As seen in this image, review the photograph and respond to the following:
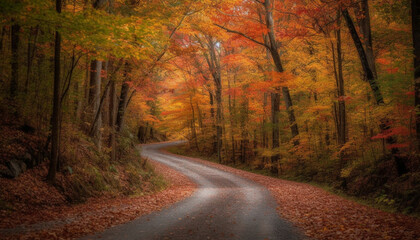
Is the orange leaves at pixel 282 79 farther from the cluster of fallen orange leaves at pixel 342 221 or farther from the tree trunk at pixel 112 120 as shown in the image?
the tree trunk at pixel 112 120

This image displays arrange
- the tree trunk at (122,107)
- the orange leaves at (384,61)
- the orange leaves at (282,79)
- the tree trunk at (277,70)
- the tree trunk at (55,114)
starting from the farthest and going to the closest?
the tree trunk at (277,70) → the orange leaves at (282,79) → the tree trunk at (122,107) → the orange leaves at (384,61) → the tree trunk at (55,114)

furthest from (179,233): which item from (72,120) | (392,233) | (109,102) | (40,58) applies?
(109,102)

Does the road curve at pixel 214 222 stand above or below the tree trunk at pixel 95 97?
below

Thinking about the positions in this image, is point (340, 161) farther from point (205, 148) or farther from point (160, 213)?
point (205, 148)

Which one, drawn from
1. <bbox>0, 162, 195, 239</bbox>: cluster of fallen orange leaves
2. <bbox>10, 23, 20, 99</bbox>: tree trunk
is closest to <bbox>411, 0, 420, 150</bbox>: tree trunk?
<bbox>0, 162, 195, 239</bbox>: cluster of fallen orange leaves

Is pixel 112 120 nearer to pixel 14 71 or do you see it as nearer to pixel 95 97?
pixel 95 97

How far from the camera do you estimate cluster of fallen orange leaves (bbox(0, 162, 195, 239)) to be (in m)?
5.30

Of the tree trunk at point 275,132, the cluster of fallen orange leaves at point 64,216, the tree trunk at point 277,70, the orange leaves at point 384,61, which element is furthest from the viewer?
the tree trunk at point 275,132

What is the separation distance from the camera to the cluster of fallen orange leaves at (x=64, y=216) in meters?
5.30

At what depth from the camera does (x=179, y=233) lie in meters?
5.76

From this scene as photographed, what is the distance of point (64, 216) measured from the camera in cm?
663

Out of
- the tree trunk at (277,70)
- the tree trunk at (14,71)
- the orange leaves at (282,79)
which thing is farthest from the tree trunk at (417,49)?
the tree trunk at (14,71)

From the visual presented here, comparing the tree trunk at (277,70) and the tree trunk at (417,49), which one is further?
the tree trunk at (277,70)

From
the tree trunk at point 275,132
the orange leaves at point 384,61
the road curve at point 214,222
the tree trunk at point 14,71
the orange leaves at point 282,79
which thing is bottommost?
the road curve at point 214,222
